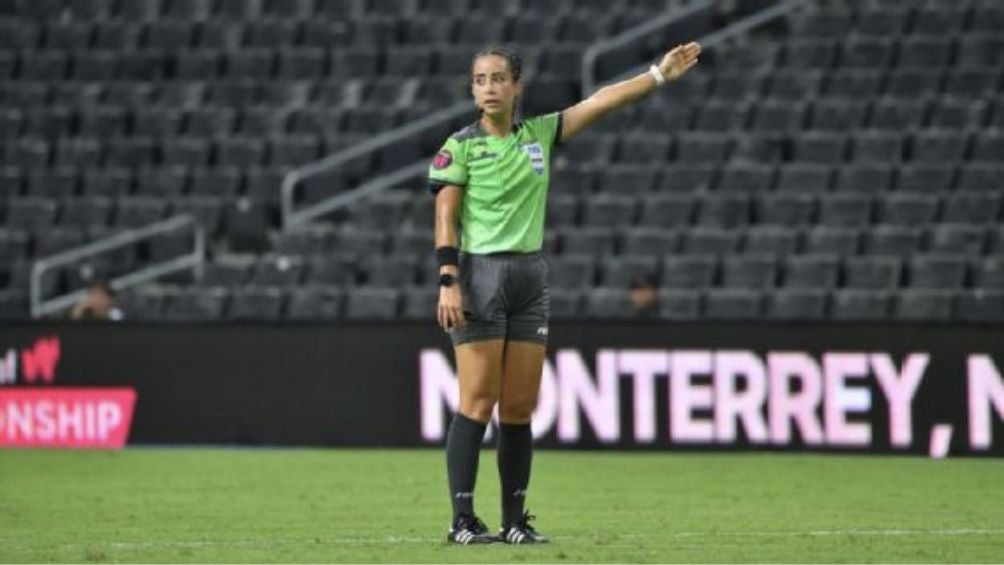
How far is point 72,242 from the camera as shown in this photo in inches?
916

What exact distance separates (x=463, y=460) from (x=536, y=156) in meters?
1.29

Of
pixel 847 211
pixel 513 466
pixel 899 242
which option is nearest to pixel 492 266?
pixel 513 466

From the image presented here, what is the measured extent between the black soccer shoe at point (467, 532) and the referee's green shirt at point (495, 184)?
110 centimetres

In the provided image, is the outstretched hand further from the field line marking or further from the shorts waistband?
the field line marking

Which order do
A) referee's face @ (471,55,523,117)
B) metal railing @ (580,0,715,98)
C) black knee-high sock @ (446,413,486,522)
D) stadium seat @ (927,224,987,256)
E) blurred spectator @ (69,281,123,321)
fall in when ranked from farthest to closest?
metal railing @ (580,0,715,98) < stadium seat @ (927,224,987,256) < blurred spectator @ (69,281,123,321) < black knee-high sock @ (446,413,486,522) < referee's face @ (471,55,523,117)

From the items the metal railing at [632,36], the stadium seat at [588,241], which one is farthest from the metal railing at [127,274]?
the metal railing at [632,36]

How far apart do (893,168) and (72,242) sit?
25.7 feet

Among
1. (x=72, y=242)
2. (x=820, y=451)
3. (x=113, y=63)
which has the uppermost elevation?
(x=113, y=63)

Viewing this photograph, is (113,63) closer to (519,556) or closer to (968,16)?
(968,16)

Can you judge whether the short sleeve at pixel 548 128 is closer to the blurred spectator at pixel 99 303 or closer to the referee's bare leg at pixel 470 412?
the referee's bare leg at pixel 470 412

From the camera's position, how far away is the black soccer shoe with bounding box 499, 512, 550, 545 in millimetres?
9961

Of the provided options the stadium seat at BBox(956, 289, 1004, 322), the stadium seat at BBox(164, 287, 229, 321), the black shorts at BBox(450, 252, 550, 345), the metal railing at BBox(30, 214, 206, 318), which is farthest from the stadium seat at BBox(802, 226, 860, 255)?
the black shorts at BBox(450, 252, 550, 345)

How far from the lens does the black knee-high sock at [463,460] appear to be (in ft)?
32.5

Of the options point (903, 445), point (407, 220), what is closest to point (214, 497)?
point (903, 445)
